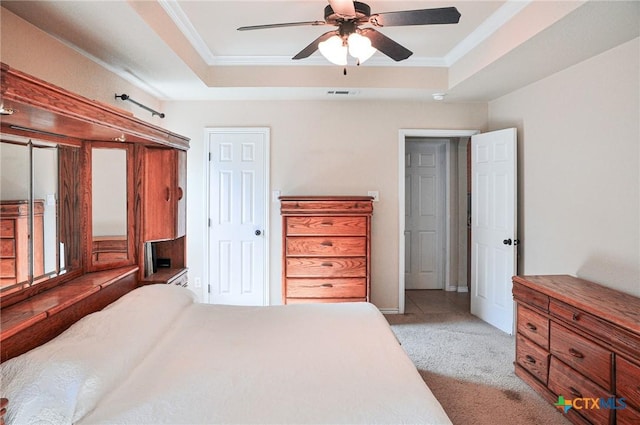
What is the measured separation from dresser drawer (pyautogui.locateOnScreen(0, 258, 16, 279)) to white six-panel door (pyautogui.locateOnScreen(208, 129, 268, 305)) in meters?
2.52

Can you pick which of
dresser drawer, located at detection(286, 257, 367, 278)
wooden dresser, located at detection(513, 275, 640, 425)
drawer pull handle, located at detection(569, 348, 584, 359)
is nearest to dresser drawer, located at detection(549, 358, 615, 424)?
wooden dresser, located at detection(513, 275, 640, 425)

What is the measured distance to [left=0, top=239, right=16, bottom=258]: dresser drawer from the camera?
1.52 m

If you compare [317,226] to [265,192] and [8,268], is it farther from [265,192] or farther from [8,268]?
[8,268]

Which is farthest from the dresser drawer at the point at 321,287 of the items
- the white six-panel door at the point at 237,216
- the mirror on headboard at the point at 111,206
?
the mirror on headboard at the point at 111,206

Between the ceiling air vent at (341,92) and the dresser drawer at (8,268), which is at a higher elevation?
the ceiling air vent at (341,92)

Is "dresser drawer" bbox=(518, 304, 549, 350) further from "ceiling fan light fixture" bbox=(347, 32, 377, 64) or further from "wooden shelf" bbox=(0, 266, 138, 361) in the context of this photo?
"wooden shelf" bbox=(0, 266, 138, 361)

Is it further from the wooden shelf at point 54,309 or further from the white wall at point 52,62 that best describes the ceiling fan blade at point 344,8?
the wooden shelf at point 54,309

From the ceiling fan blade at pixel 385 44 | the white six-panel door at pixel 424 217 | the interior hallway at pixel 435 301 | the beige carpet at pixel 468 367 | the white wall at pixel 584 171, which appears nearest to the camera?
the ceiling fan blade at pixel 385 44

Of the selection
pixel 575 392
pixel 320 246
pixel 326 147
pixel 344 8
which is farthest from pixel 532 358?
Answer: pixel 326 147

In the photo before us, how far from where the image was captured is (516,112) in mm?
3607

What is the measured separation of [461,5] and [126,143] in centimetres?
244

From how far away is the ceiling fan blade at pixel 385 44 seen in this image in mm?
2082

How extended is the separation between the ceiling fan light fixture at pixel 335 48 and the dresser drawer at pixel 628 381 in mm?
2230

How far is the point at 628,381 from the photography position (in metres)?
1.82
